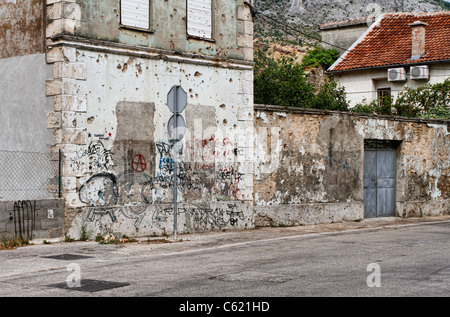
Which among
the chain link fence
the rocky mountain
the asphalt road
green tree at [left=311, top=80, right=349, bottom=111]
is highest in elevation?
the rocky mountain

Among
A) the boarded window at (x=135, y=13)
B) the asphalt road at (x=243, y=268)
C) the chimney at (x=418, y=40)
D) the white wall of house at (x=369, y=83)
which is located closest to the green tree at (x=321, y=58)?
the white wall of house at (x=369, y=83)

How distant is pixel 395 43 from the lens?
112ft

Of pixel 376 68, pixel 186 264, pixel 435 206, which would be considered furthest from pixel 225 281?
pixel 376 68

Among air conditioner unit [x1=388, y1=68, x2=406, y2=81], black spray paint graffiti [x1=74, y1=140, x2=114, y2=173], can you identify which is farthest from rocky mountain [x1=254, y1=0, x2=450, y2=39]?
black spray paint graffiti [x1=74, y1=140, x2=114, y2=173]

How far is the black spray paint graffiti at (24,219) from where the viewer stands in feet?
42.0

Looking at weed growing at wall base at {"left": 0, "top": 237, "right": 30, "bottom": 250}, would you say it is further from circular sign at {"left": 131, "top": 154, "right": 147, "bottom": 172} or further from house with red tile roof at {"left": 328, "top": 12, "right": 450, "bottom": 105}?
house with red tile roof at {"left": 328, "top": 12, "right": 450, "bottom": 105}

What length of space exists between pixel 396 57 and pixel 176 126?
2188cm

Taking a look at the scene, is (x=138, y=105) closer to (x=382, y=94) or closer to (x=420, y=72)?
(x=420, y=72)

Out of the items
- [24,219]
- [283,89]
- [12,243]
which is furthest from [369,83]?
[12,243]

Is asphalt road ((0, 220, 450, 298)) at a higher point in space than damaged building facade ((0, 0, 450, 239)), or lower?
lower

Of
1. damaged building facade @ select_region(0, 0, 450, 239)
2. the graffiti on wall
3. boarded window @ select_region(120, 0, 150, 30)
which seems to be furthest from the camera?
boarded window @ select_region(120, 0, 150, 30)

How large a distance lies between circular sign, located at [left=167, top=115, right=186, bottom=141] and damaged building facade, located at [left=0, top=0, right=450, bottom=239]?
18.6 inches

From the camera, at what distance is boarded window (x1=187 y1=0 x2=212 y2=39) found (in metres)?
15.8

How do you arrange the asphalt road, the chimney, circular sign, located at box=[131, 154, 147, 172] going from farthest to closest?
1. the chimney
2. circular sign, located at box=[131, 154, 147, 172]
3. the asphalt road
